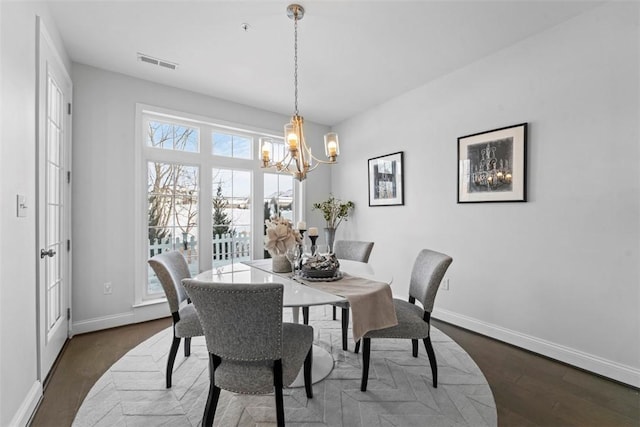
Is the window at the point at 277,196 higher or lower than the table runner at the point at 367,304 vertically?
higher

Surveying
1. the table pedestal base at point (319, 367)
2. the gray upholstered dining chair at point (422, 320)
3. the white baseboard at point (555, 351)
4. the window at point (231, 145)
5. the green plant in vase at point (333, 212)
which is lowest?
the table pedestal base at point (319, 367)

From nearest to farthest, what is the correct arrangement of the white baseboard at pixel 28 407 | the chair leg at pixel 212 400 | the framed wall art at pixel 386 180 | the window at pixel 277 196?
the chair leg at pixel 212 400 < the white baseboard at pixel 28 407 < the framed wall art at pixel 386 180 < the window at pixel 277 196

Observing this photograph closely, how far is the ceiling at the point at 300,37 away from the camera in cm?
221

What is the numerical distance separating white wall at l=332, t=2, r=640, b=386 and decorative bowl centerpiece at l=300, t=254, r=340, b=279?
5.83ft

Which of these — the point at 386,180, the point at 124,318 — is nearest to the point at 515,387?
the point at 386,180

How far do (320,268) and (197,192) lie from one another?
2379 mm

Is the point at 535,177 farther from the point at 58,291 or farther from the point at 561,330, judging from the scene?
the point at 58,291

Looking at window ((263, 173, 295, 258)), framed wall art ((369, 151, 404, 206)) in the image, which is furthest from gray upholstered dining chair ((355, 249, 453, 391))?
window ((263, 173, 295, 258))

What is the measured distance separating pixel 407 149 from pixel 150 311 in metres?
3.57

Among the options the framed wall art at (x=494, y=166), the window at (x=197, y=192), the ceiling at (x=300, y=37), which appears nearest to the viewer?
the ceiling at (x=300, y=37)

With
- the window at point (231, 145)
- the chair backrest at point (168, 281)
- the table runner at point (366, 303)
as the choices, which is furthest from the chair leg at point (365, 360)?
the window at point (231, 145)

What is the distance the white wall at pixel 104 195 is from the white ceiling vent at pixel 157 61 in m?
0.46

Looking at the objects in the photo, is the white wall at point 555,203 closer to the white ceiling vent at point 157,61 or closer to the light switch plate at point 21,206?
the white ceiling vent at point 157,61

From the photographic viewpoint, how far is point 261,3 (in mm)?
2158
